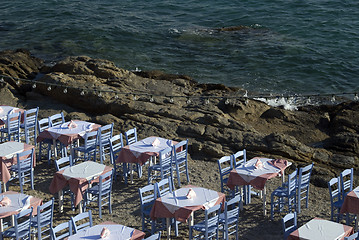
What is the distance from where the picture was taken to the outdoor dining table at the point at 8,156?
1538cm

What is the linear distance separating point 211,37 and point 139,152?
21665mm

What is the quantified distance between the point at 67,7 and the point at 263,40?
1605cm

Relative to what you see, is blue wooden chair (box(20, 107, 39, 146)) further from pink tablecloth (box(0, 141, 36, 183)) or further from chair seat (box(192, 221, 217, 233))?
chair seat (box(192, 221, 217, 233))

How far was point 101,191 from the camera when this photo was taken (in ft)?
46.3

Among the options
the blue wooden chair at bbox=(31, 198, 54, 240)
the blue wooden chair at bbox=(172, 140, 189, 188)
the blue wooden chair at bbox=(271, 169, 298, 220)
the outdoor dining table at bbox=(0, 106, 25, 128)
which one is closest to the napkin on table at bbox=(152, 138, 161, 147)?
the blue wooden chair at bbox=(172, 140, 189, 188)

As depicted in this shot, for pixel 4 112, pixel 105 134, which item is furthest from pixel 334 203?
pixel 4 112

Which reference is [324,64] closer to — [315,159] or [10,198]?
[315,159]

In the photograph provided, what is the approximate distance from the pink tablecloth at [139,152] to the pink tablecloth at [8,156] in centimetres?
260

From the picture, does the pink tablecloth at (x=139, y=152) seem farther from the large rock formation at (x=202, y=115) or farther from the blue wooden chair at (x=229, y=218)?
the blue wooden chair at (x=229, y=218)

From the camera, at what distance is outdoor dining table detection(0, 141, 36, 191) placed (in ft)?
50.4

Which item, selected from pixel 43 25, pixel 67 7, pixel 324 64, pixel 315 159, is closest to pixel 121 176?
pixel 315 159

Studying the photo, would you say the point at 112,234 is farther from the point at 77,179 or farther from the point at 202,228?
the point at 77,179

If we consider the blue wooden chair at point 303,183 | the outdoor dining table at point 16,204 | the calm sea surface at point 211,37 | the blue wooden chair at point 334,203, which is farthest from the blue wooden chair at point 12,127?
the calm sea surface at point 211,37

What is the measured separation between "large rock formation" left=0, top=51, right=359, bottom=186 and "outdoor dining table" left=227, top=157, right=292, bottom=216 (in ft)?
6.76
